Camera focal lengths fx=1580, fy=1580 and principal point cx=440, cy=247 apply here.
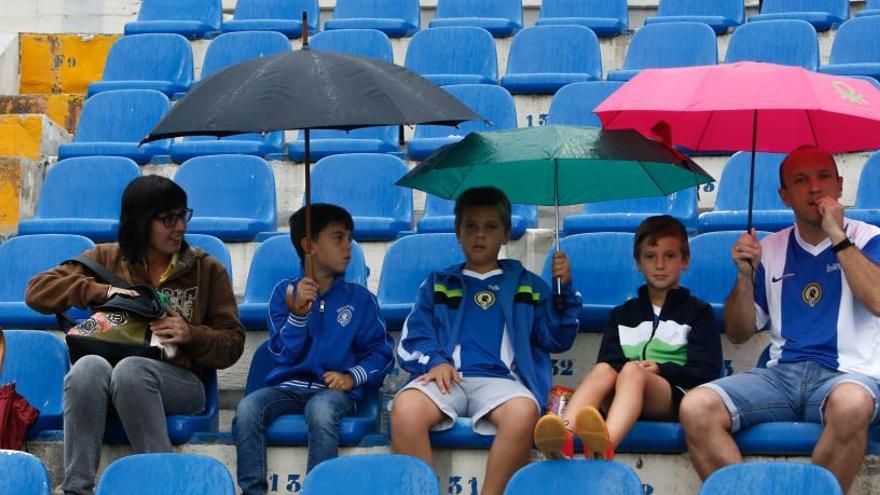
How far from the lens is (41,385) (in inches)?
203

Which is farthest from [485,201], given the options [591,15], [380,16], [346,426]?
[380,16]

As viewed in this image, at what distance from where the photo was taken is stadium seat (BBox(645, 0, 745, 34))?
7880 millimetres

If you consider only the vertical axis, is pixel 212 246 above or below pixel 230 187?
below

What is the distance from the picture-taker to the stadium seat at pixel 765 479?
12.0 ft

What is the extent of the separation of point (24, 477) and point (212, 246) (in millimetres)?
1649

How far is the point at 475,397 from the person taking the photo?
15.6ft

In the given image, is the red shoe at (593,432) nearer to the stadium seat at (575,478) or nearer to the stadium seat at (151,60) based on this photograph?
the stadium seat at (575,478)

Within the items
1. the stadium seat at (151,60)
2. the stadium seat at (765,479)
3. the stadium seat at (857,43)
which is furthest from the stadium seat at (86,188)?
the stadium seat at (765,479)

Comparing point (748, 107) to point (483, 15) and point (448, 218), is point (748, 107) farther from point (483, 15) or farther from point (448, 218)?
point (483, 15)

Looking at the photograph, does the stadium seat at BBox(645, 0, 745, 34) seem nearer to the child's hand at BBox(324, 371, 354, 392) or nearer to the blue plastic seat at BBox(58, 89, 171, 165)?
the blue plastic seat at BBox(58, 89, 171, 165)

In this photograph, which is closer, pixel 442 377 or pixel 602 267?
pixel 442 377

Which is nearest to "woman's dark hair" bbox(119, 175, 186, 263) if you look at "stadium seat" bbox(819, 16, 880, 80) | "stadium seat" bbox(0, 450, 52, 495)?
"stadium seat" bbox(0, 450, 52, 495)

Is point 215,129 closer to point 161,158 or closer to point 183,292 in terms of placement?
point 183,292

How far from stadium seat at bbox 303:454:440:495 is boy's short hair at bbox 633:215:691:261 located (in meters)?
1.32
